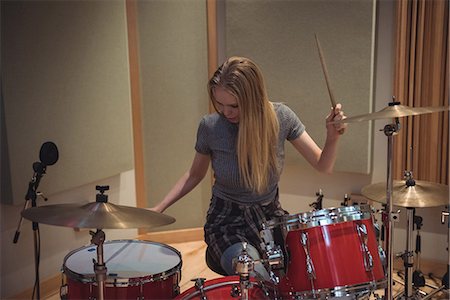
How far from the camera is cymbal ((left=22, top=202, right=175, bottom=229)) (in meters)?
1.49

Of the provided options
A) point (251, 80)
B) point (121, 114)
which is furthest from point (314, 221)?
point (121, 114)

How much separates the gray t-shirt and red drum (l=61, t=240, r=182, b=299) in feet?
1.19

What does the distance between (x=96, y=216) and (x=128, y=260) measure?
1.40 ft

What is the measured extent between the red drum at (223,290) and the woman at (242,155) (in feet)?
0.58

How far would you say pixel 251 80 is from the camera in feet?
6.60

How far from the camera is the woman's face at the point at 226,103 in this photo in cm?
201

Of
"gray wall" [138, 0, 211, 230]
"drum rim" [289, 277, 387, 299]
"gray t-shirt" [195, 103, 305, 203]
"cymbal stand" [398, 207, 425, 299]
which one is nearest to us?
"drum rim" [289, 277, 387, 299]

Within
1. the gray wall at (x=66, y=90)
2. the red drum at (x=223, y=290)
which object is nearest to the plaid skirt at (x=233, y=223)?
the red drum at (x=223, y=290)

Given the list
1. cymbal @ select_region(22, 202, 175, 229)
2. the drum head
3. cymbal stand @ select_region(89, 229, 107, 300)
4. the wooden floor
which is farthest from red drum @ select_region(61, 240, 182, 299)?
the wooden floor

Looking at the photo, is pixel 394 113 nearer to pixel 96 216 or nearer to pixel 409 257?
pixel 409 257

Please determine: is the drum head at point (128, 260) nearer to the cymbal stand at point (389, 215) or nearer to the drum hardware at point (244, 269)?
the drum hardware at point (244, 269)

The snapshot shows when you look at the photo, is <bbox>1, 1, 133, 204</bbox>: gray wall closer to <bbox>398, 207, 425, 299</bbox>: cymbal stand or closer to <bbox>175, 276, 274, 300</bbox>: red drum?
<bbox>175, 276, 274, 300</bbox>: red drum

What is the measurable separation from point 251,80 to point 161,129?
160 cm

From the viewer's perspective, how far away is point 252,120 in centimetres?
205
